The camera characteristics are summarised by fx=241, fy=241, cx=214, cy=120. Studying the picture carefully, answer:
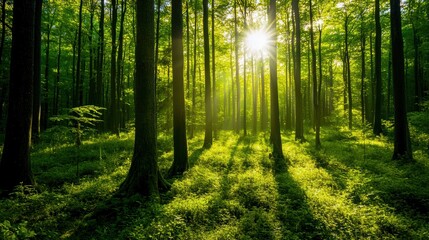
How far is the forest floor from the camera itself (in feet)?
16.4

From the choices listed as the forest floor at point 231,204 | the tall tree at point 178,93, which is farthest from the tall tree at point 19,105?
the tall tree at point 178,93

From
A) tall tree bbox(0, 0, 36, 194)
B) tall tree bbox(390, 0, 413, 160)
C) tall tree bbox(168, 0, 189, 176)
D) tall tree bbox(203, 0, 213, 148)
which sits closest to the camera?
tall tree bbox(0, 0, 36, 194)

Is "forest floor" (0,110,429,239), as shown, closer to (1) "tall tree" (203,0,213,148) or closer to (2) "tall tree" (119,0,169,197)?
(2) "tall tree" (119,0,169,197)

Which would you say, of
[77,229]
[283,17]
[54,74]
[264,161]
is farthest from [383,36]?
[54,74]

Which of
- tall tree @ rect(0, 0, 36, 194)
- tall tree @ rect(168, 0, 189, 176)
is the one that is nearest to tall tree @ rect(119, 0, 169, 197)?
tall tree @ rect(168, 0, 189, 176)

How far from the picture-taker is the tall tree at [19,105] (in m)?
6.79

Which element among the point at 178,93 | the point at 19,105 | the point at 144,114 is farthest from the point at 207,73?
the point at 19,105

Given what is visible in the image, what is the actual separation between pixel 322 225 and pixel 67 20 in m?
26.9

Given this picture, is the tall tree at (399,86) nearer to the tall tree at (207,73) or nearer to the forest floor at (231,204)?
the forest floor at (231,204)

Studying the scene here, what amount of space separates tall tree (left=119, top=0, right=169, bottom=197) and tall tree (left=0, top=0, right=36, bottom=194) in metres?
2.99

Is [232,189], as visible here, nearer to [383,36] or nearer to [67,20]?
[67,20]

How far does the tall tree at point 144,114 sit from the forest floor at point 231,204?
0.61 metres

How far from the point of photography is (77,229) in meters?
5.16

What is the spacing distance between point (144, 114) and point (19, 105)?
3.59m
